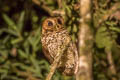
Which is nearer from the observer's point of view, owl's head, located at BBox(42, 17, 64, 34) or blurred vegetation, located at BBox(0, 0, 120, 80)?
owl's head, located at BBox(42, 17, 64, 34)

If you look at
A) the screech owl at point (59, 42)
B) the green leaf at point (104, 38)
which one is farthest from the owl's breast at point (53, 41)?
the green leaf at point (104, 38)

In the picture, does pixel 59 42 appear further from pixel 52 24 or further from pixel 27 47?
pixel 27 47

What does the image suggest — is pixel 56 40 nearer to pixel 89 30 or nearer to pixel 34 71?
pixel 89 30

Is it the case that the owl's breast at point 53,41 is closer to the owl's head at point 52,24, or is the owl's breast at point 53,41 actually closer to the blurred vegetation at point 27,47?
the owl's head at point 52,24

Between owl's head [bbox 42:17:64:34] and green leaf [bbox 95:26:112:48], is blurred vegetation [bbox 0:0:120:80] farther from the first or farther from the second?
owl's head [bbox 42:17:64:34]

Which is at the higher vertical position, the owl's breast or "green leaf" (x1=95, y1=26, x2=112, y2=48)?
the owl's breast

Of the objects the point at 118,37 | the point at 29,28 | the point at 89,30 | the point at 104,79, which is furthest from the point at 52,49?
the point at 29,28

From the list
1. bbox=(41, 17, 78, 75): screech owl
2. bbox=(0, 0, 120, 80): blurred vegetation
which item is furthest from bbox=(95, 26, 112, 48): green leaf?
bbox=(41, 17, 78, 75): screech owl

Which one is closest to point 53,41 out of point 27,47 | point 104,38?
point 104,38
